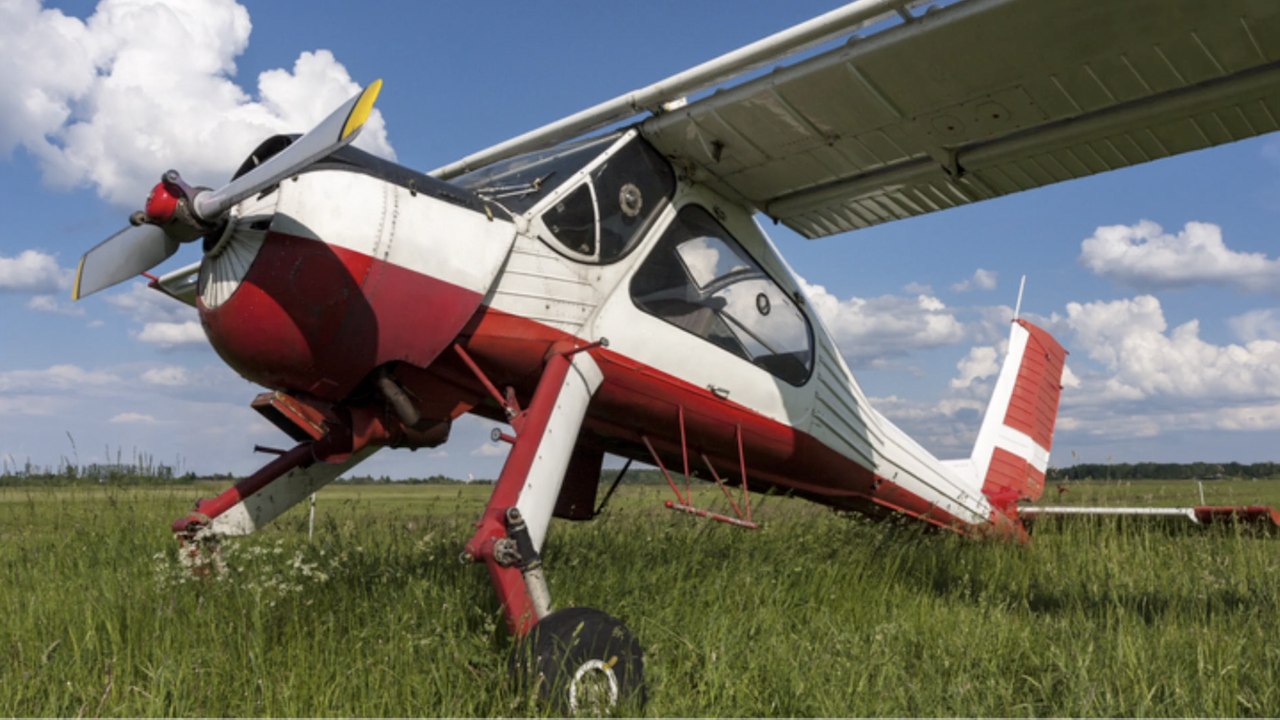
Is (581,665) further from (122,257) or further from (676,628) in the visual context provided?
(122,257)

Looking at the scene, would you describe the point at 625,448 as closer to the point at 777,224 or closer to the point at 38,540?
the point at 777,224

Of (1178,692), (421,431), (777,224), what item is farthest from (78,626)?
(777,224)

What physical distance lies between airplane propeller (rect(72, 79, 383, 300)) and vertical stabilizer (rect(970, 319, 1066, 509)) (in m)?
8.00

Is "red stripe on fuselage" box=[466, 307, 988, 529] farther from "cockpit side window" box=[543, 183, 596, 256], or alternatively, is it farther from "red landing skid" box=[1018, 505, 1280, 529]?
"red landing skid" box=[1018, 505, 1280, 529]

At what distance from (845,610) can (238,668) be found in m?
3.26

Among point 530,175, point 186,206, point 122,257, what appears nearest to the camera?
point 186,206

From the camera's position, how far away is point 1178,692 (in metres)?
3.43

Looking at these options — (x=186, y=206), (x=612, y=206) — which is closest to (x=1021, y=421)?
(x=612, y=206)

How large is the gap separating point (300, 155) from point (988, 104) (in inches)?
159

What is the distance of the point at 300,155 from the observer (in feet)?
11.4

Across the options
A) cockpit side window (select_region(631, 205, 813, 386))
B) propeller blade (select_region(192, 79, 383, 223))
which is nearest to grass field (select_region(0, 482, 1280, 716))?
cockpit side window (select_region(631, 205, 813, 386))

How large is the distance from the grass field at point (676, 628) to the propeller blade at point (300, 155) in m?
1.73

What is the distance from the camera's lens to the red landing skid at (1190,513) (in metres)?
7.45

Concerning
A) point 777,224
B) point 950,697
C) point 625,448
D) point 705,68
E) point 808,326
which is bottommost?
point 950,697
